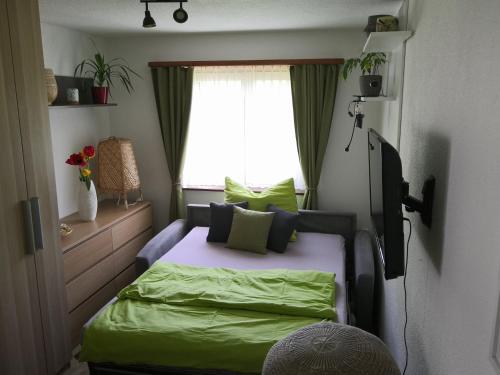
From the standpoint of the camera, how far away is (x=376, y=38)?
7.55 ft

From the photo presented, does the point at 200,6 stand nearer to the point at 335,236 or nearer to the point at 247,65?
the point at 247,65

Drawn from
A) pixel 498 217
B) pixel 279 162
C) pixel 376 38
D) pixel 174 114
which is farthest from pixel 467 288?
pixel 174 114

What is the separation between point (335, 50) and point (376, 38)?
4.82 ft

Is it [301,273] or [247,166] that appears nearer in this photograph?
[301,273]

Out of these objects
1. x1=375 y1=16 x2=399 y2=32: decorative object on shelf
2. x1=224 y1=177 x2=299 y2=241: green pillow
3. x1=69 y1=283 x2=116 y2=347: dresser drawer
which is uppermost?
x1=375 y1=16 x2=399 y2=32: decorative object on shelf

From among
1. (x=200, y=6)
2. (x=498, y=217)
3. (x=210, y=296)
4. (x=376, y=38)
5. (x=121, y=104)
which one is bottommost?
(x=210, y=296)

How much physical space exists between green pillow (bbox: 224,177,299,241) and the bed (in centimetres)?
21

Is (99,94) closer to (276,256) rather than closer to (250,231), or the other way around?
(250,231)

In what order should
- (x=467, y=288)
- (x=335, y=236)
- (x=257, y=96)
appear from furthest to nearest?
(x=257, y=96) < (x=335, y=236) < (x=467, y=288)

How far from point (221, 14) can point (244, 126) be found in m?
1.22

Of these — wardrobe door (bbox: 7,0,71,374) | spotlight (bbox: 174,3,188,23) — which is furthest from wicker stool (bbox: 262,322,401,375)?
spotlight (bbox: 174,3,188,23)

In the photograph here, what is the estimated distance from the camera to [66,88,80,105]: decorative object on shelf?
341 cm

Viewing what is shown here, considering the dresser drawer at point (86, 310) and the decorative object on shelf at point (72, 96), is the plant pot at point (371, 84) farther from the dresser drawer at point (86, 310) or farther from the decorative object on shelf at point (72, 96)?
the dresser drawer at point (86, 310)

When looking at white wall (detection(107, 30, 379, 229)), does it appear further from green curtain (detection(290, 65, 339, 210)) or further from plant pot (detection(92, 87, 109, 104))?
plant pot (detection(92, 87, 109, 104))
